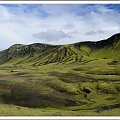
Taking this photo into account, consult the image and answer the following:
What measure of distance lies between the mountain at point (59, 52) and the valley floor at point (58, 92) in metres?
0.84

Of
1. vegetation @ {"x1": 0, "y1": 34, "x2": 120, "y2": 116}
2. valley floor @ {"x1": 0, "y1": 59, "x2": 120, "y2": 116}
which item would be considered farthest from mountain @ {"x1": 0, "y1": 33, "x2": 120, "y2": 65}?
valley floor @ {"x1": 0, "y1": 59, "x2": 120, "y2": 116}

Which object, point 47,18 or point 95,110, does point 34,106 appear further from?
point 47,18

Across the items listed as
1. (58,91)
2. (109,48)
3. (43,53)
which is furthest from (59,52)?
(109,48)

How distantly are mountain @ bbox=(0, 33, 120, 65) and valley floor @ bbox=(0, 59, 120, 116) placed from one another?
0.84 m

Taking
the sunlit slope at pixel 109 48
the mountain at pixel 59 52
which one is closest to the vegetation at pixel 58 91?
the sunlit slope at pixel 109 48

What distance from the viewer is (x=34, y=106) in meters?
11.7

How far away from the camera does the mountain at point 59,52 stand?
540 inches

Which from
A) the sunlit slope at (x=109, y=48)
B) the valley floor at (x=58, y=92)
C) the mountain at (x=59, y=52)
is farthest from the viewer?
the mountain at (x=59, y=52)

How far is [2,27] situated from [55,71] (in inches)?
96.7

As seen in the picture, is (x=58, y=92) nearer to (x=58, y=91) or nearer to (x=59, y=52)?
(x=58, y=91)

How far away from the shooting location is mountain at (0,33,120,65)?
1373 centimetres

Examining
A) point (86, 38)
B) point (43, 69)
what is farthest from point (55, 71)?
point (86, 38)

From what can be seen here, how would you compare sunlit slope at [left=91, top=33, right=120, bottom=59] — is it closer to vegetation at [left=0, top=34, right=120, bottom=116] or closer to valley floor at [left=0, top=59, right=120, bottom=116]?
vegetation at [left=0, top=34, right=120, bottom=116]

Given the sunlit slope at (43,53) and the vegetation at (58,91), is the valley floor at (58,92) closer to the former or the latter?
the vegetation at (58,91)
